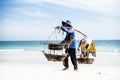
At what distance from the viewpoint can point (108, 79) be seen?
3855 millimetres

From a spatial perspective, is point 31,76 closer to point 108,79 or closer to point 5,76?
Result: point 5,76

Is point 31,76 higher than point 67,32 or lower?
lower

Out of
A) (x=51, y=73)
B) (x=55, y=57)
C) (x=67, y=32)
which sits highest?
(x=67, y=32)

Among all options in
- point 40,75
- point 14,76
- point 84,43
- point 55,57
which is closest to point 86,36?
point 84,43

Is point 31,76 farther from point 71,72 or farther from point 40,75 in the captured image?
point 71,72

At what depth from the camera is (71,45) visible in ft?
13.5

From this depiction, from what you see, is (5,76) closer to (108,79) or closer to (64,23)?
(64,23)

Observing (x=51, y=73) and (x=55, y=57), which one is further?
(x=51, y=73)

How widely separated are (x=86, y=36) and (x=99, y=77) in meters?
0.52

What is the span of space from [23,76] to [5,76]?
23 cm

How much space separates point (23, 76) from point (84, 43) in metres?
0.85

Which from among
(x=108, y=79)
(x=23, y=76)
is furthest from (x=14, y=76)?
(x=108, y=79)

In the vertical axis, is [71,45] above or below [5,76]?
above

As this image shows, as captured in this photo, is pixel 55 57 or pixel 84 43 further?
pixel 84 43
